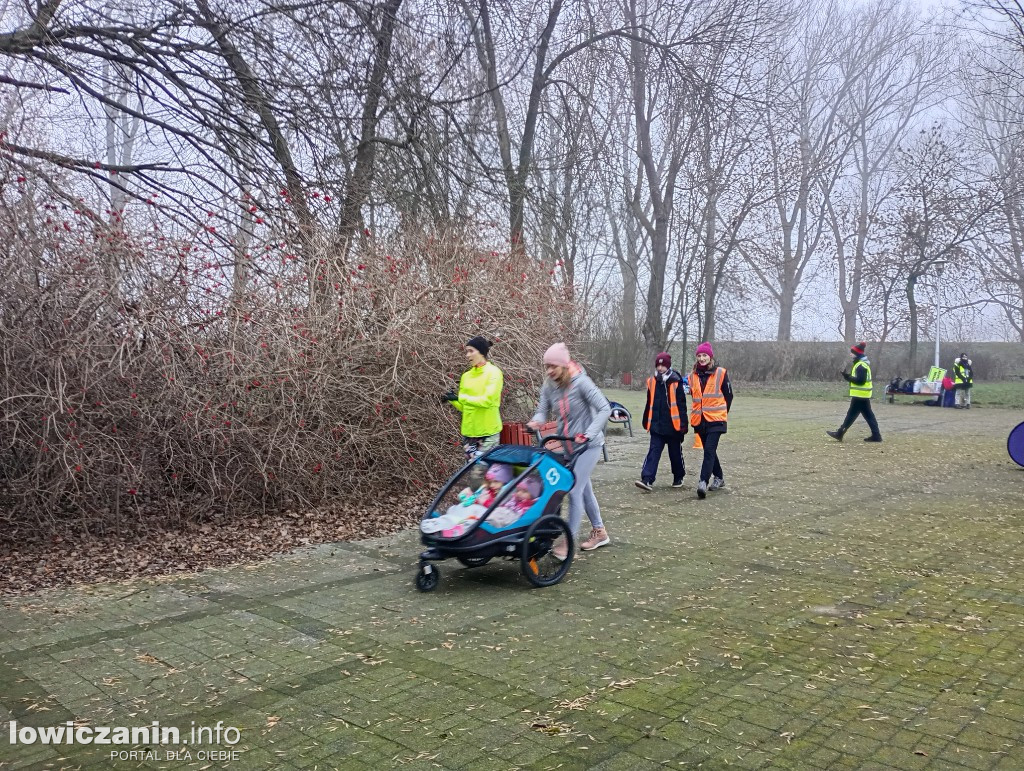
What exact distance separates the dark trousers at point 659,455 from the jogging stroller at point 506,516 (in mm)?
3852

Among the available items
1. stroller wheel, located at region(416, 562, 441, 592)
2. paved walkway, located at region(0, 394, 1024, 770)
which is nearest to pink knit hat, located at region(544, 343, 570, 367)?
paved walkway, located at region(0, 394, 1024, 770)

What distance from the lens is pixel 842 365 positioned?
129 ft

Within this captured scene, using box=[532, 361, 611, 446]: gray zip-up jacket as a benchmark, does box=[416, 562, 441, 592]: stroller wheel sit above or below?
below

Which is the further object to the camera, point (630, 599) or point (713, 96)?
point (713, 96)

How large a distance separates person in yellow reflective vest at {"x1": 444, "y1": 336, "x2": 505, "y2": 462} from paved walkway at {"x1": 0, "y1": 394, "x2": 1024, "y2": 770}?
1487mm

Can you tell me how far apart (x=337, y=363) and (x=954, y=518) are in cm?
641

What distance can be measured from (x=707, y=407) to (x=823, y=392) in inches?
995

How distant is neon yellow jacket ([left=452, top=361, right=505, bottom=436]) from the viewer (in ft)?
28.1

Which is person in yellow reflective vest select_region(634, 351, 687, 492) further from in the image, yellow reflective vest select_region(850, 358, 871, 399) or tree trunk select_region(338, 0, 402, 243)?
yellow reflective vest select_region(850, 358, 871, 399)

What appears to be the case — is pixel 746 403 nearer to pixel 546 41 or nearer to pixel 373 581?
pixel 546 41

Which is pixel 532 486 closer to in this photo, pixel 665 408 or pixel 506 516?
pixel 506 516

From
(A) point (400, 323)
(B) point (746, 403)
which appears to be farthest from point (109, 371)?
(B) point (746, 403)

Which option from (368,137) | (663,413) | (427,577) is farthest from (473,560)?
(368,137)

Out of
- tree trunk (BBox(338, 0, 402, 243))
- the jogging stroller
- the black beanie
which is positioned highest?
tree trunk (BBox(338, 0, 402, 243))
